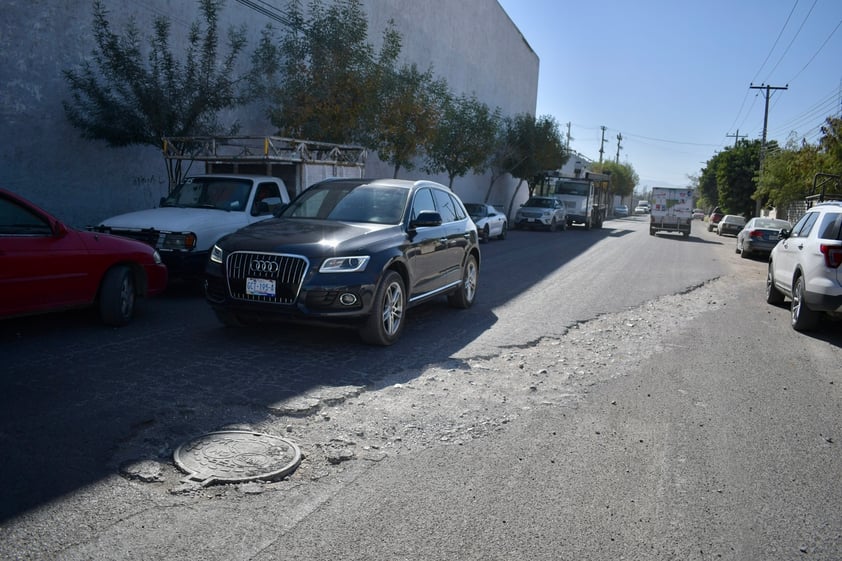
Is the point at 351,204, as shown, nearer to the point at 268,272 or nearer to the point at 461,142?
the point at 268,272

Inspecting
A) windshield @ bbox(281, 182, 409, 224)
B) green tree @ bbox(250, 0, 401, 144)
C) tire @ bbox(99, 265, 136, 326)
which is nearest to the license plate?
windshield @ bbox(281, 182, 409, 224)

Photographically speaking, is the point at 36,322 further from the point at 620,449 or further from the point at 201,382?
the point at 620,449

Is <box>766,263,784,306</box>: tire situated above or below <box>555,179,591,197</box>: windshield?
below

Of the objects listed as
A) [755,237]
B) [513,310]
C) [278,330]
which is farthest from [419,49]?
[278,330]

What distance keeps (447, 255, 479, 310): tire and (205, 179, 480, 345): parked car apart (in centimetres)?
109

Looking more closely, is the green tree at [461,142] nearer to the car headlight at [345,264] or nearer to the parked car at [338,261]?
the parked car at [338,261]

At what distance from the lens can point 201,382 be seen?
18.9 feet

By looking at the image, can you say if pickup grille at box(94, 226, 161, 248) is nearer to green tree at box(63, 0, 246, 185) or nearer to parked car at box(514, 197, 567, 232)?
green tree at box(63, 0, 246, 185)

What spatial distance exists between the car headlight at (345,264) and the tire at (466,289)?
309 centimetres

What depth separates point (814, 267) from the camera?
917 centimetres

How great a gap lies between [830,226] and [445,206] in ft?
16.9

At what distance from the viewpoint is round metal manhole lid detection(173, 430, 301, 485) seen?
402cm

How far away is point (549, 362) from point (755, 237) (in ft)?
64.5

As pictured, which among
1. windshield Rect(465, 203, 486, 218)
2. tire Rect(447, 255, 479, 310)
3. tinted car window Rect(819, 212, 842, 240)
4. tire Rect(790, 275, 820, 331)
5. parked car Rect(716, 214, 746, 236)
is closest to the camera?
tinted car window Rect(819, 212, 842, 240)
